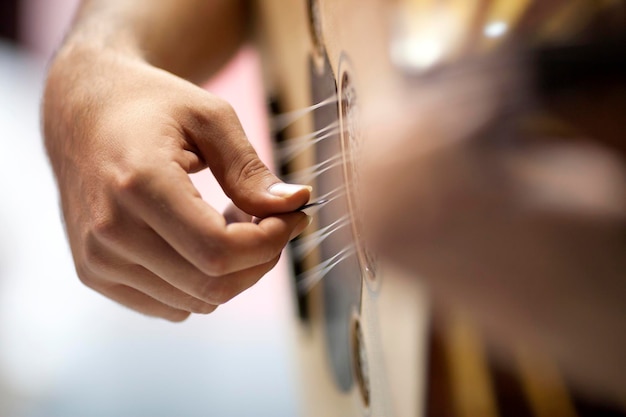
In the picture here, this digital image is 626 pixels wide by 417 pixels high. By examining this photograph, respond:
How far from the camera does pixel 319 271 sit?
0.44 m

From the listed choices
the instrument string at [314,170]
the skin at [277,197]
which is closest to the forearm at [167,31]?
the skin at [277,197]

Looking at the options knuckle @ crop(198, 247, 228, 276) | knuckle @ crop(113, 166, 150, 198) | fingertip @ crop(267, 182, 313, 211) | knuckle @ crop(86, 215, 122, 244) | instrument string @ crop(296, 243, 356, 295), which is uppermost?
knuckle @ crop(113, 166, 150, 198)

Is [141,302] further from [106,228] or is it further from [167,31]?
[167,31]

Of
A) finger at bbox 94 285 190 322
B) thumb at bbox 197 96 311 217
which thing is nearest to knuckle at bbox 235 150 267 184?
thumb at bbox 197 96 311 217

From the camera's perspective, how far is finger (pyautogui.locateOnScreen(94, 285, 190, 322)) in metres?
0.37

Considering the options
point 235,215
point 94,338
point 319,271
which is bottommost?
point 94,338

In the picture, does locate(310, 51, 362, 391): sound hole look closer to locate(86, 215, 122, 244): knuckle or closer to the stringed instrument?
the stringed instrument

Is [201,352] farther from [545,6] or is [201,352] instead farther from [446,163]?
[545,6]

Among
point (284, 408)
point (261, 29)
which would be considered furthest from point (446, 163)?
point (284, 408)

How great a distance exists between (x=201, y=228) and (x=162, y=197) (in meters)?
Result: 0.02

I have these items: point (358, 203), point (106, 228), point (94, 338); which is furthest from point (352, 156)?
point (94, 338)

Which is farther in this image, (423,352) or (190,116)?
(423,352)

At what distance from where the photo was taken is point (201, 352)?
0.71 metres

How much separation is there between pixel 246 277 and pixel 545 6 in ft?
1.31
